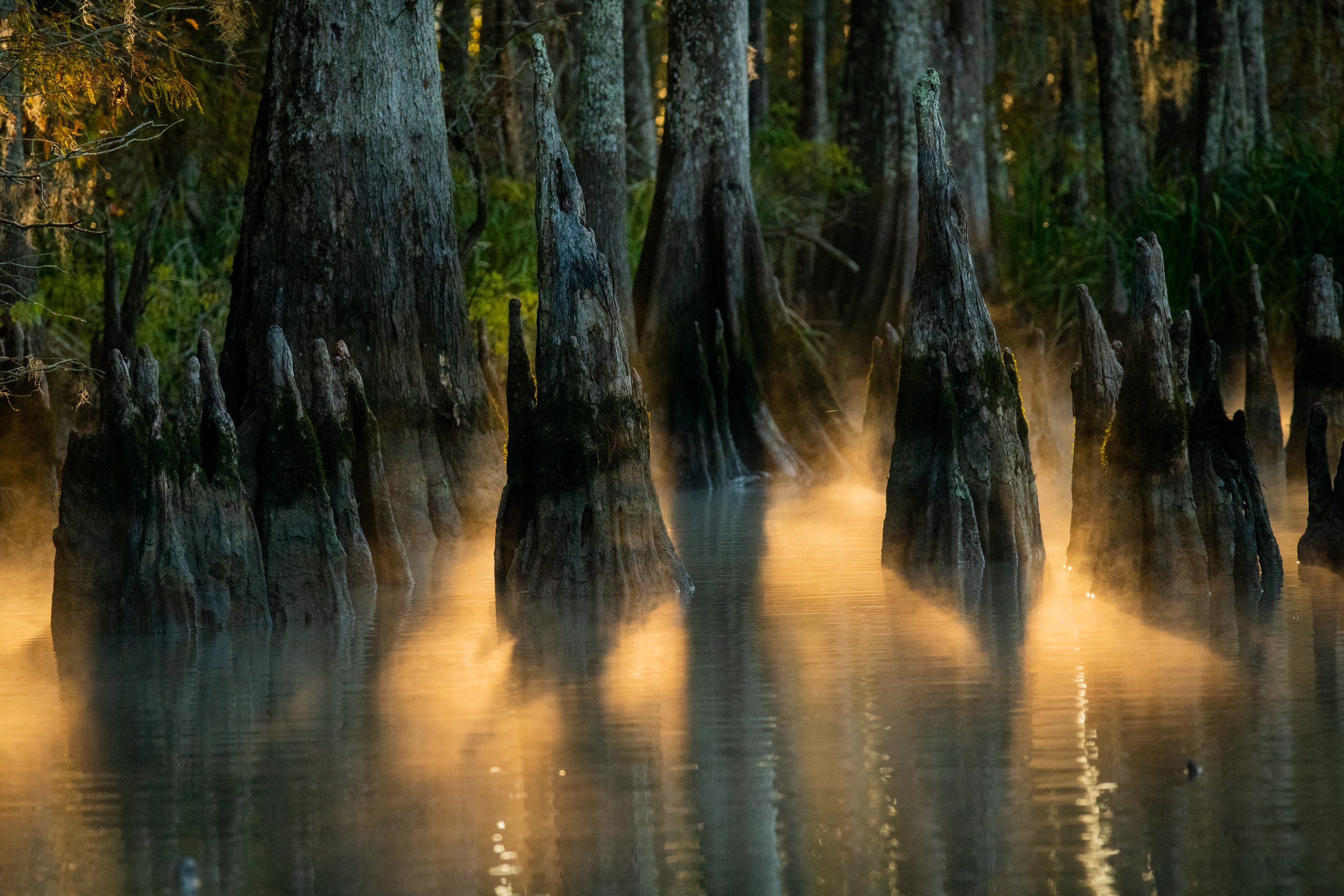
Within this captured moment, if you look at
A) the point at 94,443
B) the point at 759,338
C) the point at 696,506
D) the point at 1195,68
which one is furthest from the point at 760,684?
the point at 1195,68

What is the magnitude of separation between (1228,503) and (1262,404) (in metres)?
5.75

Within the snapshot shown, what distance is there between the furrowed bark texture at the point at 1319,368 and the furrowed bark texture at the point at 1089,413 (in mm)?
3607

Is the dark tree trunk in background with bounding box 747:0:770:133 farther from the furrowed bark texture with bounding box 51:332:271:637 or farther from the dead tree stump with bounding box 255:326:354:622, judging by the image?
the furrowed bark texture with bounding box 51:332:271:637

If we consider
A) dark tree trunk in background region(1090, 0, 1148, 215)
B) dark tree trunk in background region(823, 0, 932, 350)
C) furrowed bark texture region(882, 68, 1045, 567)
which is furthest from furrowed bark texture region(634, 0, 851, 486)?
dark tree trunk in background region(1090, 0, 1148, 215)

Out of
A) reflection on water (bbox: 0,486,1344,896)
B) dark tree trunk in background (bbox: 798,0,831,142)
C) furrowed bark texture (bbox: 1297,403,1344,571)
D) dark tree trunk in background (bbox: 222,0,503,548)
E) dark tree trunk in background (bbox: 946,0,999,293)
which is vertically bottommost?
reflection on water (bbox: 0,486,1344,896)

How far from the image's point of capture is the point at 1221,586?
8.29 meters

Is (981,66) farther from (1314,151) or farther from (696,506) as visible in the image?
(696,506)

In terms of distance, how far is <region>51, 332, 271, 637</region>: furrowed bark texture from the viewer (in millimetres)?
8062

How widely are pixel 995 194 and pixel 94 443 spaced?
1383 centimetres

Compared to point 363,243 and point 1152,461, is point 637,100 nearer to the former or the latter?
point 363,243

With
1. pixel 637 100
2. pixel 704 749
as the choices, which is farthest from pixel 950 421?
pixel 637 100

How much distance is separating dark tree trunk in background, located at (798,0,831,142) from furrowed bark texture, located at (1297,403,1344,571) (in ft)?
61.9

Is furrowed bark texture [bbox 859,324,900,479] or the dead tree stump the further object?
furrowed bark texture [bbox 859,324,900,479]

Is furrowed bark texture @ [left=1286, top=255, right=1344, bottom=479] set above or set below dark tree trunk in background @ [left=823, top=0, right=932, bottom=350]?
below
